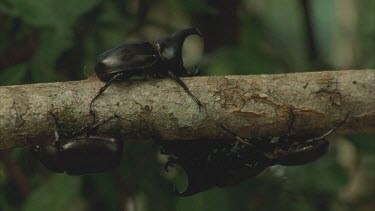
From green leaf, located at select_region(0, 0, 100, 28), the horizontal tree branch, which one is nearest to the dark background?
green leaf, located at select_region(0, 0, 100, 28)

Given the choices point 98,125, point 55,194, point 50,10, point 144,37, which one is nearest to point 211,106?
point 98,125

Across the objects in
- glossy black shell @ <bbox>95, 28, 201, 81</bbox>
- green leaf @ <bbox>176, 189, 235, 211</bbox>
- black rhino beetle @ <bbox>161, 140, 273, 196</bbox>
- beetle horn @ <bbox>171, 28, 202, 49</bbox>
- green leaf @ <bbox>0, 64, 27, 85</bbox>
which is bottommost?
green leaf @ <bbox>176, 189, 235, 211</bbox>

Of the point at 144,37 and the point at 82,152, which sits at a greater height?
the point at 144,37

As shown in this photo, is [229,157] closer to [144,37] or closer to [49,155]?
[49,155]

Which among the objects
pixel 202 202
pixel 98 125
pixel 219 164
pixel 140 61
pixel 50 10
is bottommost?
pixel 202 202

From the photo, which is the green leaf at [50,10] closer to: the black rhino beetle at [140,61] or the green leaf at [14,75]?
the green leaf at [14,75]

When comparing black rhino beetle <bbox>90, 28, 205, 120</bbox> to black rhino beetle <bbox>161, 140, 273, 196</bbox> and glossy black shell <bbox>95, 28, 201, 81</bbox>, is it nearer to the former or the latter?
glossy black shell <bbox>95, 28, 201, 81</bbox>

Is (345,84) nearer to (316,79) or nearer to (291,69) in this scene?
(316,79)
